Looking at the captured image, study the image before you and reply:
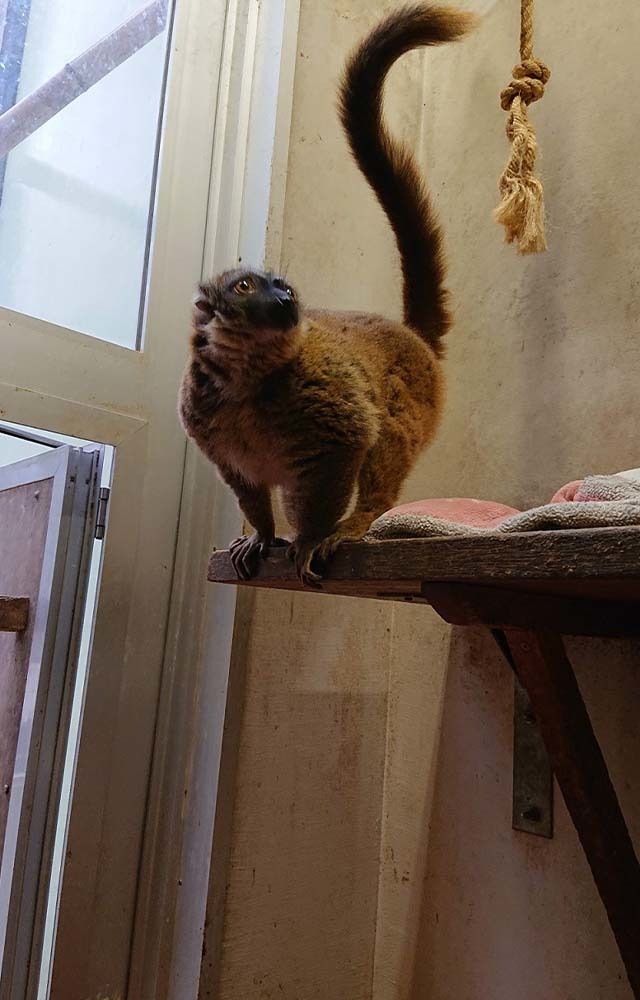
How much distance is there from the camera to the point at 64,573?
1.17 metres

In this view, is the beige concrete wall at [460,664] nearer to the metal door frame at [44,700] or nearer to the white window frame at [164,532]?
the white window frame at [164,532]

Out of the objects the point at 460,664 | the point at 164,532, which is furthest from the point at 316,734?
the point at 164,532

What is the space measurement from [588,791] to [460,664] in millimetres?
447

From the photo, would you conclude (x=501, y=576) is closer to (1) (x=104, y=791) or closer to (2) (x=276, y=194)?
(1) (x=104, y=791)

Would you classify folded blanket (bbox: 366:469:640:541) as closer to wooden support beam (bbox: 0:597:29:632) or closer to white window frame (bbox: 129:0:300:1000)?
white window frame (bbox: 129:0:300:1000)

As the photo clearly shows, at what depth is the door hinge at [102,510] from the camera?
1198mm

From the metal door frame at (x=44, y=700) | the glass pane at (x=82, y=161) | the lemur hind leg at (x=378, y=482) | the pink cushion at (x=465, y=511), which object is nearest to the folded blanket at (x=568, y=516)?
the pink cushion at (x=465, y=511)

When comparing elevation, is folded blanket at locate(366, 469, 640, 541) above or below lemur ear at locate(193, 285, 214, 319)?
below

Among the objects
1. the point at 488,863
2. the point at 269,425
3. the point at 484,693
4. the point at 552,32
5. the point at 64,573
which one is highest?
the point at 552,32

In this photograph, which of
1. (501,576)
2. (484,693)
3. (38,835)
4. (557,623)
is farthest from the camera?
(484,693)

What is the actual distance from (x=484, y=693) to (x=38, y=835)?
2.38ft

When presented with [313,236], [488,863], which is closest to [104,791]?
[488,863]

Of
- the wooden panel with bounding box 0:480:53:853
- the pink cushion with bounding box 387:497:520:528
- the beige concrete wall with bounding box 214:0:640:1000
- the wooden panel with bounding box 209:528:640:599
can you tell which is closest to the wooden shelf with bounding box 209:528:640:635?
the wooden panel with bounding box 209:528:640:599

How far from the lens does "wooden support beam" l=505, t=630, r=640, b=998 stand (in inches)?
32.8
